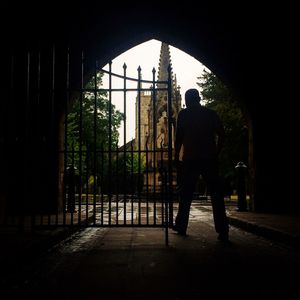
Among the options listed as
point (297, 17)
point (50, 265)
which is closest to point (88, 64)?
point (297, 17)

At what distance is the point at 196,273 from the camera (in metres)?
3.34

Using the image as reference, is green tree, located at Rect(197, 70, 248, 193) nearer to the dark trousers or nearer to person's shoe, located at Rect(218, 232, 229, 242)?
the dark trousers

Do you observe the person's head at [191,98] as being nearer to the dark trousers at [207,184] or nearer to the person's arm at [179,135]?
the person's arm at [179,135]

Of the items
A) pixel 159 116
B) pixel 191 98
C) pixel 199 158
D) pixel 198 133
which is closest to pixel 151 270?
pixel 199 158

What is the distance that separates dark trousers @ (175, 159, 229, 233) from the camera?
539 centimetres

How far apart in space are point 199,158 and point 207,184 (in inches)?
14.2

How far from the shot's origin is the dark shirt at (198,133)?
5582 millimetres

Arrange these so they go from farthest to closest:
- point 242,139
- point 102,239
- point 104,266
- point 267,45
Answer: point 242,139
point 267,45
point 102,239
point 104,266

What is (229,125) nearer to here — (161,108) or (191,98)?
(161,108)

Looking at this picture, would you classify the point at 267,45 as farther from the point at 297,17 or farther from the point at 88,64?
the point at 88,64

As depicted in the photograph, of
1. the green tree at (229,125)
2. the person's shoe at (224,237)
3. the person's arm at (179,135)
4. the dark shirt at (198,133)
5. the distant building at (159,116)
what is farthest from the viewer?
the distant building at (159,116)

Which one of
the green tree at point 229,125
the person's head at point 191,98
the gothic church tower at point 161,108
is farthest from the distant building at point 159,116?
the person's head at point 191,98

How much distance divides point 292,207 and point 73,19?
704cm

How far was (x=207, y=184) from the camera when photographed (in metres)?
5.47
